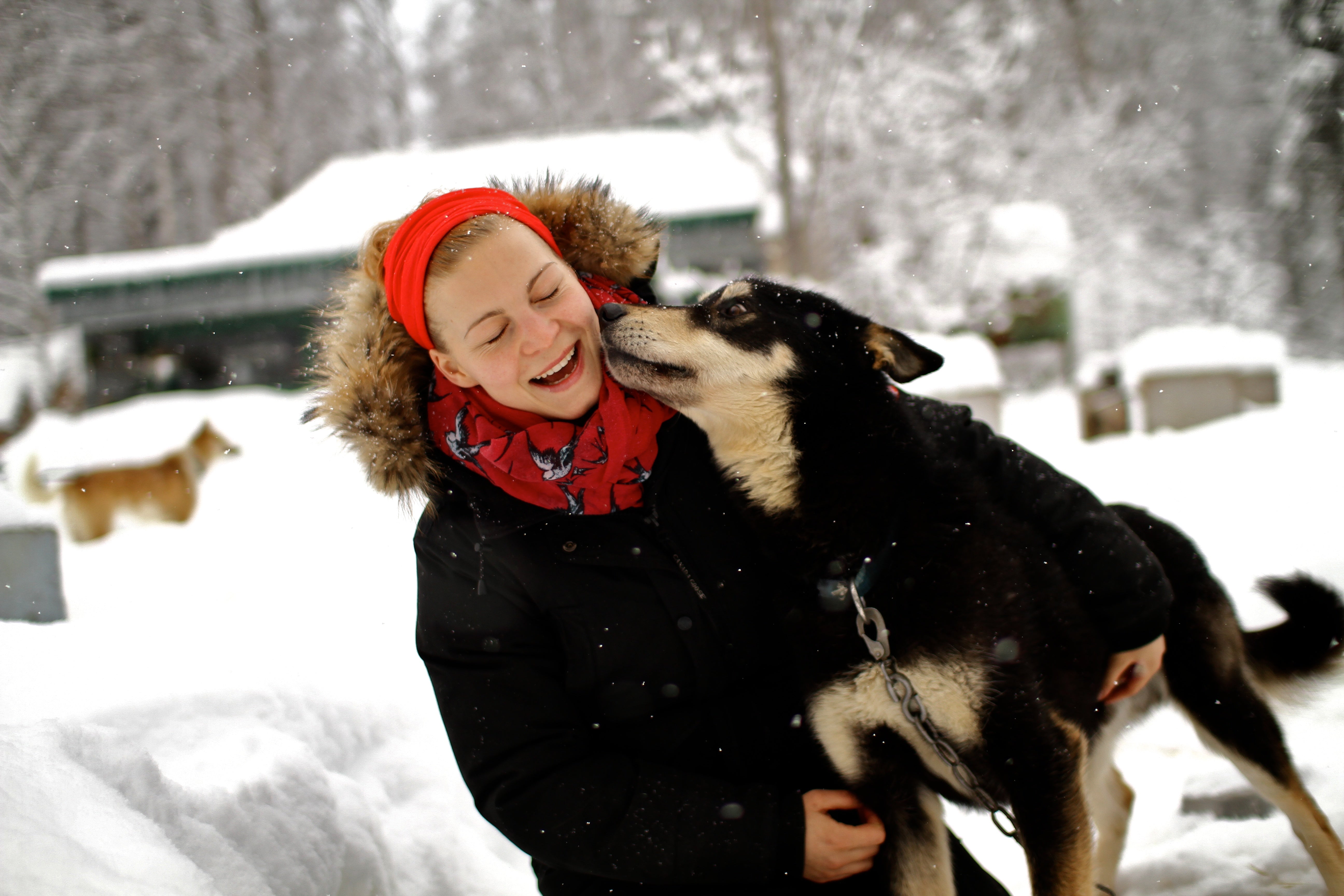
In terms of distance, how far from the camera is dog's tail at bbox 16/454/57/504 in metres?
7.79

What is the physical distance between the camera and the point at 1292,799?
7.17ft

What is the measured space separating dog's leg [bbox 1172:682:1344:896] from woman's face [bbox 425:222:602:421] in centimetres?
198

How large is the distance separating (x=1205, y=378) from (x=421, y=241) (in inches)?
305

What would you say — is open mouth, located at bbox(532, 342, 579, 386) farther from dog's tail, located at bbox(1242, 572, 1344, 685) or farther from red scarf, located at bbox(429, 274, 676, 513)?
dog's tail, located at bbox(1242, 572, 1344, 685)

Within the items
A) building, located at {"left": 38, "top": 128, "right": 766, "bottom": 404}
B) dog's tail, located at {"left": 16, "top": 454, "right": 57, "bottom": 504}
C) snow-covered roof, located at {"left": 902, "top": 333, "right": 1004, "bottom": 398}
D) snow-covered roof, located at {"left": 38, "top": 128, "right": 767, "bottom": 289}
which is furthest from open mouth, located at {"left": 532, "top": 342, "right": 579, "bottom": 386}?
building, located at {"left": 38, "top": 128, "right": 766, "bottom": 404}

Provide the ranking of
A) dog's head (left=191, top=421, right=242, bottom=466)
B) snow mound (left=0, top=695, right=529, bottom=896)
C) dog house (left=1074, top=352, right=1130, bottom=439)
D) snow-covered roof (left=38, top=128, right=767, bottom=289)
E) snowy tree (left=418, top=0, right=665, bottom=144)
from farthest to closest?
snowy tree (left=418, top=0, right=665, bottom=144)
snow-covered roof (left=38, top=128, right=767, bottom=289)
dog's head (left=191, top=421, right=242, bottom=466)
dog house (left=1074, top=352, right=1130, bottom=439)
snow mound (left=0, top=695, right=529, bottom=896)

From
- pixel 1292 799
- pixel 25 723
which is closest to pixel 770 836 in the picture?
pixel 1292 799

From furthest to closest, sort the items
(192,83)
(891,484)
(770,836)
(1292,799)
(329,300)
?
(192,83)
(329,300)
(1292,799)
(891,484)
(770,836)

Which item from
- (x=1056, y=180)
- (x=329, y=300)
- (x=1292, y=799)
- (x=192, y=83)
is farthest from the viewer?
(x=1056, y=180)

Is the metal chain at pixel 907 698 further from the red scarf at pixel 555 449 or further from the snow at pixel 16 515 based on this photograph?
the snow at pixel 16 515

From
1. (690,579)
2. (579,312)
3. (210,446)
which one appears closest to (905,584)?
(690,579)

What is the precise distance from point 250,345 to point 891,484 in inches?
630

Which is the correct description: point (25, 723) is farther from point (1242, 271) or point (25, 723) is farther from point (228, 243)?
point (1242, 271)

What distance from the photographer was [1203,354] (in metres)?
7.42
